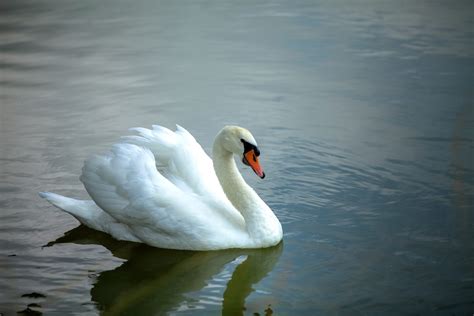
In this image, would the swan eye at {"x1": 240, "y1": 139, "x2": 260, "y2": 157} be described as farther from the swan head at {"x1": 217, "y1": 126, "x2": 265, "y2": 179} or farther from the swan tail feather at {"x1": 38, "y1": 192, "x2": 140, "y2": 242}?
the swan tail feather at {"x1": 38, "y1": 192, "x2": 140, "y2": 242}

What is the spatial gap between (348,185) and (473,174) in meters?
1.08

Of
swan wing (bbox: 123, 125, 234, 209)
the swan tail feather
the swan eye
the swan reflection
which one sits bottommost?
the swan reflection

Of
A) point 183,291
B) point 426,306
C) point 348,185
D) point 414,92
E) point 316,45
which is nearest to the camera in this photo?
point 426,306

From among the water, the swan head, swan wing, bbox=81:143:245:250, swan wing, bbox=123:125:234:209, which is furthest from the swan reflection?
the swan head

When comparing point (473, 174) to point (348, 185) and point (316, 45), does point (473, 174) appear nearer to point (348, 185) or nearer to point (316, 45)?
point (348, 185)

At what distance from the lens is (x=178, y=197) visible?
7094mm

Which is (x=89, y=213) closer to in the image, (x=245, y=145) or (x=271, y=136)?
(x=245, y=145)

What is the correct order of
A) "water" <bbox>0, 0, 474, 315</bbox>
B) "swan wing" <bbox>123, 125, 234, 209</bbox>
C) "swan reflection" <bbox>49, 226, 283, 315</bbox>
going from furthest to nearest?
"swan wing" <bbox>123, 125, 234, 209</bbox> < "water" <bbox>0, 0, 474, 315</bbox> < "swan reflection" <bbox>49, 226, 283, 315</bbox>

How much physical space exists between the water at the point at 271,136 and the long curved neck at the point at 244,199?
18 centimetres

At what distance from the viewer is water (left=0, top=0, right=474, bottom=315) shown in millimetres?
6594

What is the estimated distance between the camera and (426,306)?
20.2ft

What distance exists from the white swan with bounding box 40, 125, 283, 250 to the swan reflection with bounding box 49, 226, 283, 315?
0.08m

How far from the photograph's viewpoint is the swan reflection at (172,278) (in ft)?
21.0

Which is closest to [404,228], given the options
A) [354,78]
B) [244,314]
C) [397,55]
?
[244,314]
